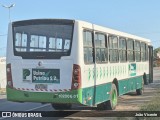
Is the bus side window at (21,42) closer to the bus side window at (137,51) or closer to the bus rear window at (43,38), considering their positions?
the bus rear window at (43,38)

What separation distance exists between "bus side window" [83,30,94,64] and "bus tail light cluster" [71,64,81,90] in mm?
579

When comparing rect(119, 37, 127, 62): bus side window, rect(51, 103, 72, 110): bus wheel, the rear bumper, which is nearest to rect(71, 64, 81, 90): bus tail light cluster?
the rear bumper

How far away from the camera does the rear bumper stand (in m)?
12.6

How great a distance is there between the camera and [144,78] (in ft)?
78.8

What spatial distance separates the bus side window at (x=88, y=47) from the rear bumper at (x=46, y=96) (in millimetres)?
1173

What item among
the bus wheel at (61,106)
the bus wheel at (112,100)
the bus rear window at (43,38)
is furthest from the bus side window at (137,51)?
the bus rear window at (43,38)

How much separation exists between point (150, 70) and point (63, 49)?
47.4 feet

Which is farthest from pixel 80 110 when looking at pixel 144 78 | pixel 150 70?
pixel 150 70

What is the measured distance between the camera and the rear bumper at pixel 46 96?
1257 cm

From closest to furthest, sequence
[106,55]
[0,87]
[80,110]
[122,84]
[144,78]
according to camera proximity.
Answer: [106,55]
[80,110]
[122,84]
[144,78]
[0,87]

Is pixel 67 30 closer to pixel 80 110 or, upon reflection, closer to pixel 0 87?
pixel 80 110

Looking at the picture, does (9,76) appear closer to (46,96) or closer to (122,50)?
(46,96)

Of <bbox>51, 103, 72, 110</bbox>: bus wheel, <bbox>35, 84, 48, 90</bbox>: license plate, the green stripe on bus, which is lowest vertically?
<bbox>51, 103, 72, 110</bbox>: bus wheel

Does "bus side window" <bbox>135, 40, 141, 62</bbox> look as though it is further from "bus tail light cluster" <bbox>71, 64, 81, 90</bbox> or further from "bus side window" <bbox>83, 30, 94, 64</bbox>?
"bus tail light cluster" <bbox>71, 64, 81, 90</bbox>
